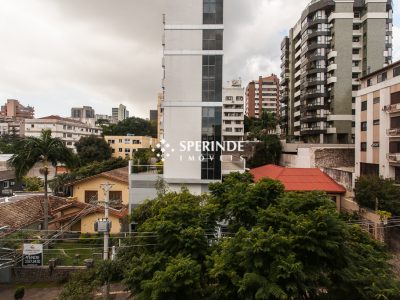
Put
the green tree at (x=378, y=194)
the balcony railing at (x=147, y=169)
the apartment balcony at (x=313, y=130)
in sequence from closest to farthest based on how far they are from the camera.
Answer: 1. the green tree at (x=378, y=194)
2. the balcony railing at (x=147, y=169)
3. the apartment balcony at (x=313, y=130)

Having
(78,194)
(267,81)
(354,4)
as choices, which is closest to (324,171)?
(78,194)

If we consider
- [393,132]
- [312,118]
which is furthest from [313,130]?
[393,132]

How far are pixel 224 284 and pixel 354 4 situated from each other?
52.3 meters

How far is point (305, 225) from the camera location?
944 centimetres

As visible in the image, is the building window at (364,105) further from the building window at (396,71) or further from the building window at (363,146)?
the building window at (396,71)

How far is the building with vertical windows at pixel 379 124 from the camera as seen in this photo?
28.8 m

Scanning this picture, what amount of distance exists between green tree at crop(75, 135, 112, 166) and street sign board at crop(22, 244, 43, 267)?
40.4 meters

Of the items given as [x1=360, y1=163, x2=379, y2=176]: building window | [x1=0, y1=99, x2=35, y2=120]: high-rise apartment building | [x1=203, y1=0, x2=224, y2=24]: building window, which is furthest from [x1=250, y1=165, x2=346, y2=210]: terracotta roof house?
[x1=0, y1=99, x2=35, y2=120]: high-rise apartment building

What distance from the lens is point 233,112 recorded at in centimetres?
7319

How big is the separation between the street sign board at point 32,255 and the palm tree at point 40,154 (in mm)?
3137

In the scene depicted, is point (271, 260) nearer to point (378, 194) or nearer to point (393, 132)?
point (378, 194)

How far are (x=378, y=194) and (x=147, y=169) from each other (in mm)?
19324

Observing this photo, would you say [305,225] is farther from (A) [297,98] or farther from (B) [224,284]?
(A) [297,98]

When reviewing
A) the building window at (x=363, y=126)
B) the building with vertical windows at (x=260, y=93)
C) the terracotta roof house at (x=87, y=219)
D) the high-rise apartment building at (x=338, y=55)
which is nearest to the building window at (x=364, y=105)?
the building window at (x=363, y=126)
